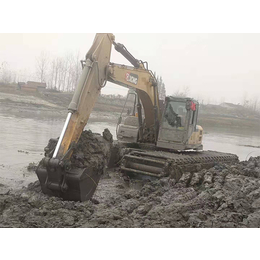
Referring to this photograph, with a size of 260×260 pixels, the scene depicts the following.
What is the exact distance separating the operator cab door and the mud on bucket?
11.4 feet

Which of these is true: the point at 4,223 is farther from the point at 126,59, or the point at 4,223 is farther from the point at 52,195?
the point at 126,59

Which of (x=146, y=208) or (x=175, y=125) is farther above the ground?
(x=175, y=125)

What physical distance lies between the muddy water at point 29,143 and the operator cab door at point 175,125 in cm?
334

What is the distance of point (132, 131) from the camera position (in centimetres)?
877

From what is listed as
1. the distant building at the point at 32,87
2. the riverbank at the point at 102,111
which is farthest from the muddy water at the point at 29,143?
the distant building at the point at 32,87

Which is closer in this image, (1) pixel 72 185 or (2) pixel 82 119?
(1) pixel 72 185

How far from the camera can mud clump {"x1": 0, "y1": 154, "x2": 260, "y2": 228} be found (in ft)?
14.5

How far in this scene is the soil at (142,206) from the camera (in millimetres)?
4453

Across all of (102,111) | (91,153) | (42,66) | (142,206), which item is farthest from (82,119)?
(102,111)

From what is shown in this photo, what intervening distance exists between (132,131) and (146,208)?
12.7 feet

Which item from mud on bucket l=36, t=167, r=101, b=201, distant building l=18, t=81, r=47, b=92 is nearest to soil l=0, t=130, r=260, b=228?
mud on bucket l=36, t=167, r=101, b=201

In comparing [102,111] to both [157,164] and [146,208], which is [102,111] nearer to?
[157,164]

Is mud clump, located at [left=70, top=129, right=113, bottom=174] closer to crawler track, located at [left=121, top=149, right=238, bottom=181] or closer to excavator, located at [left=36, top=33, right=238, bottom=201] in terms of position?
excavator, located at [left=36, top=33, right=238, bottom=201]

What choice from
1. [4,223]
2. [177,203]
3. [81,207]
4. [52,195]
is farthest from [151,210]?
[4,223]
